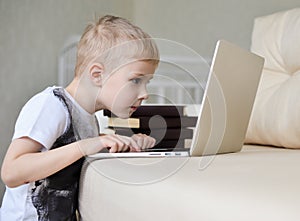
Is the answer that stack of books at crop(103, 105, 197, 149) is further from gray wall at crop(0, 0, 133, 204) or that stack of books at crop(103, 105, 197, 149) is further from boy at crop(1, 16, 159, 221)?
gray wall at crop(0, 0, 133, 204)

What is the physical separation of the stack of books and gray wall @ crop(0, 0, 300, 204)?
81 cm

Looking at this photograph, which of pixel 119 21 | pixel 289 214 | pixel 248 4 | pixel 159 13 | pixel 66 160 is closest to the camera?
pixel 289 214

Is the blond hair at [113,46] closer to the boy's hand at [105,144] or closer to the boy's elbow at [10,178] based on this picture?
the boy's hand at [105,144]

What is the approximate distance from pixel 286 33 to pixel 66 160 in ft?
2.73

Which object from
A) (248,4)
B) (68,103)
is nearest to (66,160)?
(68,103)

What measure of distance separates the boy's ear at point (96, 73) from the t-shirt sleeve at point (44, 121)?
3.8 inches

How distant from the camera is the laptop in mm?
851

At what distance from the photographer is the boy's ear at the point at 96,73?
94cm

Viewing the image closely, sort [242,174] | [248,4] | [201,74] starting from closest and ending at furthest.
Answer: [242,174] < [248,4] < [201,74]

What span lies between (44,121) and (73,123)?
83 millimetres

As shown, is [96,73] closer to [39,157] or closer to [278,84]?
[39,157]

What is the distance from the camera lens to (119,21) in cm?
100

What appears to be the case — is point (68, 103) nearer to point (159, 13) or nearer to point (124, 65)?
point (124, 65)

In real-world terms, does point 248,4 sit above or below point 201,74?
above
